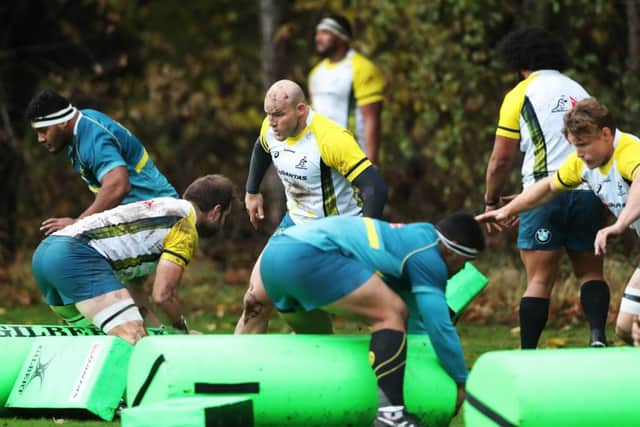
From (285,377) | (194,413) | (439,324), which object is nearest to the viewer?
(194,413)

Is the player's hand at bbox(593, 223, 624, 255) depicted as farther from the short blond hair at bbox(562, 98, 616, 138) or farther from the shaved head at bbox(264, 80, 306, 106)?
the shaved head at bbox(264, 80, 306, 106)

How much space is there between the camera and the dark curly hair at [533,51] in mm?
7980

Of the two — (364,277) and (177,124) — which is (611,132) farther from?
(177,124)

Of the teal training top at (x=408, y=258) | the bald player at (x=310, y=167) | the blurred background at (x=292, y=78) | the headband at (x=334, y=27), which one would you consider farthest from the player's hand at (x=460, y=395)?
the headband at (x=334, y=27)

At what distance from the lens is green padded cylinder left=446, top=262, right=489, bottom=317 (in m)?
7.43

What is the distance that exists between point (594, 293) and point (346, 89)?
335cm

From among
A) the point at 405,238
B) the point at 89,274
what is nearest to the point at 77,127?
the point at 89,274

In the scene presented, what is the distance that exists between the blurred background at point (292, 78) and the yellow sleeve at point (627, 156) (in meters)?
3.68

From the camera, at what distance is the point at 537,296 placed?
7.88 metres

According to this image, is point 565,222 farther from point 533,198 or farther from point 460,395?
point 460,395

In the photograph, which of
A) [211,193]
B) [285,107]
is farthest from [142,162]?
[285,107]

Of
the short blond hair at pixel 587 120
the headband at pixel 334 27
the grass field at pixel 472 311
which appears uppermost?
the headband at pixel 334 27

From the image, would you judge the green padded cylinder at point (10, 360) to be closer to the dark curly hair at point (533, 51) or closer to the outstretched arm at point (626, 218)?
the outstretched arm at point (626, 218)

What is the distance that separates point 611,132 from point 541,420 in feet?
6.40
